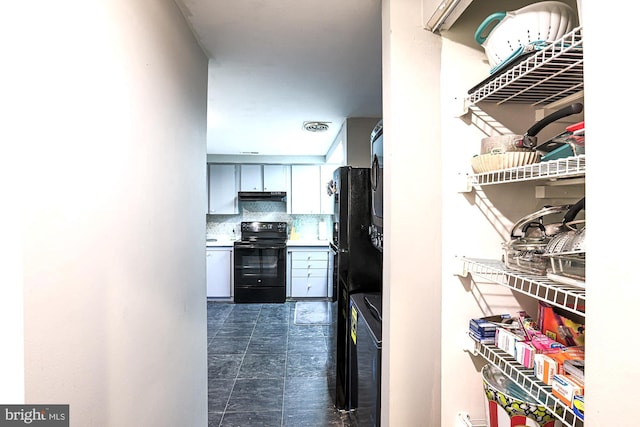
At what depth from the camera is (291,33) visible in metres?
1.61

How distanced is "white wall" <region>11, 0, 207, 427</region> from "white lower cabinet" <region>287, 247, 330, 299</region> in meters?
3.84

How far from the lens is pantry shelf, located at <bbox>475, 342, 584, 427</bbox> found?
2.23 feet

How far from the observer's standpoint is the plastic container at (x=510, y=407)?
32.9 inches

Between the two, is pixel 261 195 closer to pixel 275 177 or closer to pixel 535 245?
pixel 275 177

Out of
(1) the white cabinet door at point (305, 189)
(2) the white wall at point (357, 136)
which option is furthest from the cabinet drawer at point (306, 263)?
(2) the white wall at point (357, 136)

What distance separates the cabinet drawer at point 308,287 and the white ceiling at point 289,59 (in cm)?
278

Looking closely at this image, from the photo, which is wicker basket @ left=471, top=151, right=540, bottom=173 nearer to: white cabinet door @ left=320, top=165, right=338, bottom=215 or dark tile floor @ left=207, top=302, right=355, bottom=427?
dark tile floor @ left=207, top=302, right=355, bottom=427

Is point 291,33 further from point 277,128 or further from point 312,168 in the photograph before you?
point 312,168

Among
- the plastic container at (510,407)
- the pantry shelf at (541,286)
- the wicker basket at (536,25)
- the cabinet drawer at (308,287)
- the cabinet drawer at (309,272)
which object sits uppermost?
the wicker basket at (536,25)

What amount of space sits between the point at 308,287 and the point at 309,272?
25cm

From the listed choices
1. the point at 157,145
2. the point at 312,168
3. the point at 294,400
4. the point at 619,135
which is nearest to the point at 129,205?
the point at 157,145

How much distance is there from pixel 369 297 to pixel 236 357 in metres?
1.94

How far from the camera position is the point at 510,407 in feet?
2.85

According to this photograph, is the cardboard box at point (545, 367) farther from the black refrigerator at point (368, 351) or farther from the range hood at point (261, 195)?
the range hood at point (261, 195)
